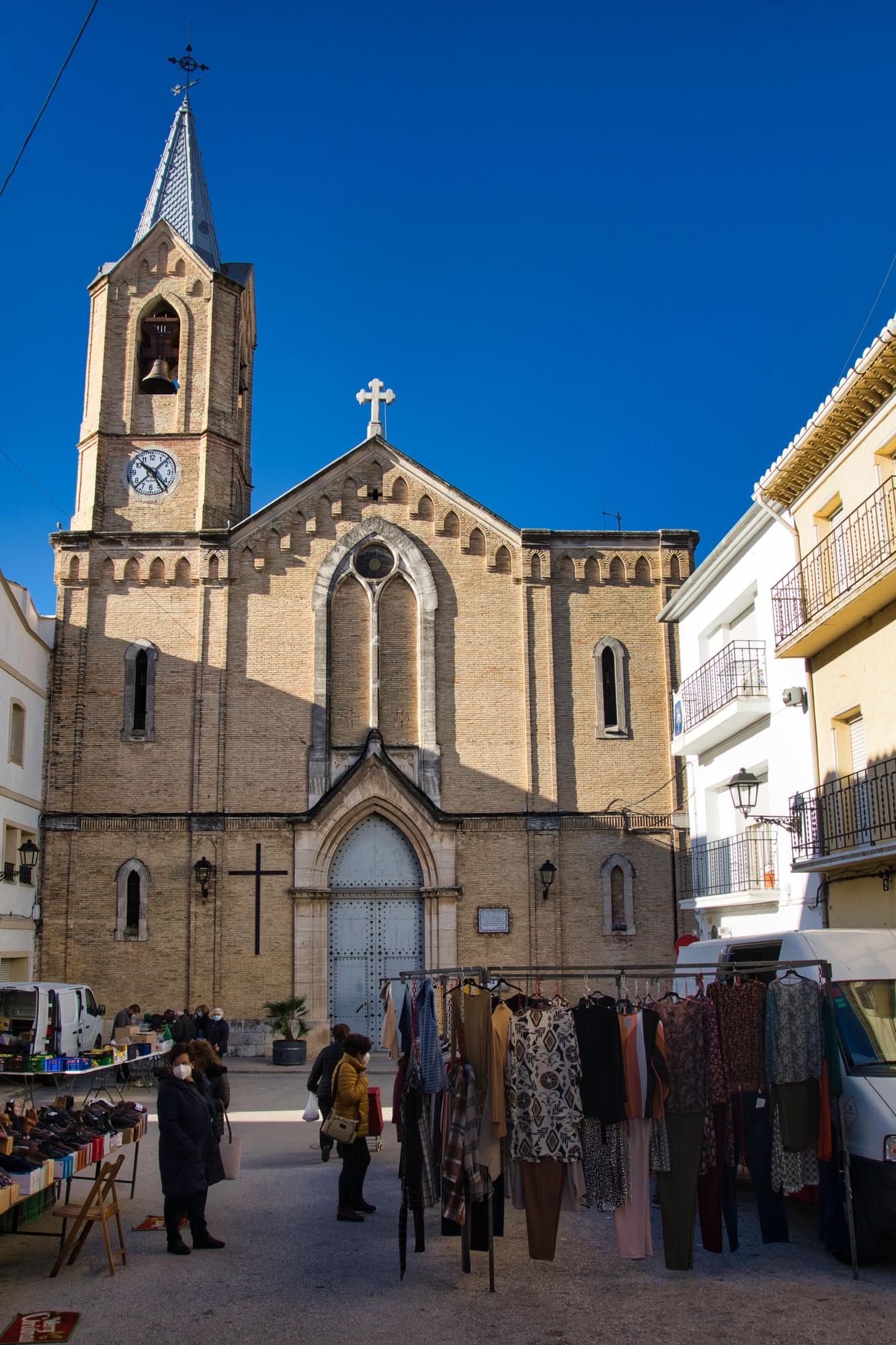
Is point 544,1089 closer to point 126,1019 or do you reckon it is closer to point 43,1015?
point 43,1015

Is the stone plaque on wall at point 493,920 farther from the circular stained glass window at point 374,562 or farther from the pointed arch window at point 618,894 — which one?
the circular stained glass window at point 374,562

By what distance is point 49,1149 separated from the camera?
8820 millimetres

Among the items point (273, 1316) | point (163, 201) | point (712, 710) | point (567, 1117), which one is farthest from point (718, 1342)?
point (163, 201)

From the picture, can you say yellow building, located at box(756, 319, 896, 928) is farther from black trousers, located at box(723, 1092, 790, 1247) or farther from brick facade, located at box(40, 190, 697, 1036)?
brick facade, located at box(40, 190, 697, 1036)

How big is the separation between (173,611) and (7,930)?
274 inches

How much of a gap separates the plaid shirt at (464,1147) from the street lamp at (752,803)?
30.3ft

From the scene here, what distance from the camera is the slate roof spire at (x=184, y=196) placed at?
27.5 metres

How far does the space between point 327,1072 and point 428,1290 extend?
3.93 metres

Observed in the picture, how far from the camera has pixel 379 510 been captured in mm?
25234

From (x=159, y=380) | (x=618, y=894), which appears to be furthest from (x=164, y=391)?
(x=618, y=894)

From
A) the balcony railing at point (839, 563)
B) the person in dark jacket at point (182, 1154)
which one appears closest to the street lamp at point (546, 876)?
the balcony railing at point (839, 563)

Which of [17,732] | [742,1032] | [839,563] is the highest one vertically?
[839,563]

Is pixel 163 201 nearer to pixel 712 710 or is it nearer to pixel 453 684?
pixel 453 684

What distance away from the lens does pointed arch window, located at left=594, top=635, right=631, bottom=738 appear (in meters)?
24.3
